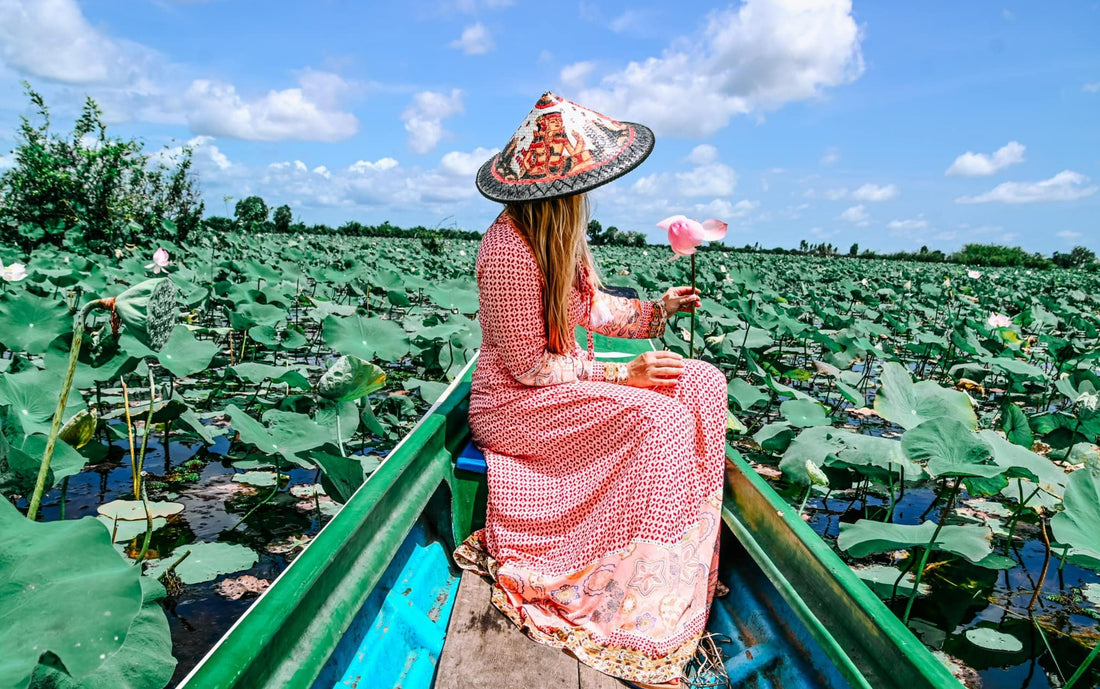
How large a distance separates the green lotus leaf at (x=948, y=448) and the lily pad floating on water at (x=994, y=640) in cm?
61

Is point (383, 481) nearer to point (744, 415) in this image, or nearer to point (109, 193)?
point (744, 415)

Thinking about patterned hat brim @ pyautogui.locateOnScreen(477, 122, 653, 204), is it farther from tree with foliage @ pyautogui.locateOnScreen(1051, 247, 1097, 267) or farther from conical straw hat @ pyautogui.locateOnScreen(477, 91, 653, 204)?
tree with foliage @ pyautogui.locateOnScreen(1051, 247, 1097, 267)

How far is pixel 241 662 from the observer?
727 millimetres

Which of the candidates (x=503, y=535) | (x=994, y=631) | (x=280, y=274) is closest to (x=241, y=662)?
(x=503, y=535)

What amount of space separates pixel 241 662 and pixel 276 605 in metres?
0.11

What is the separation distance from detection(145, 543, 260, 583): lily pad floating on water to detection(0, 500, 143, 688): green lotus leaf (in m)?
1.03

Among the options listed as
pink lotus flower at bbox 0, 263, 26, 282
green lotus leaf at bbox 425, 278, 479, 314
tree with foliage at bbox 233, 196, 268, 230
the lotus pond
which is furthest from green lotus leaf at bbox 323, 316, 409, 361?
tree with foliage at bbox 233, 196, 268, 230

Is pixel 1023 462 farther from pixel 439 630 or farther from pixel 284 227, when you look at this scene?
pixel 284 227

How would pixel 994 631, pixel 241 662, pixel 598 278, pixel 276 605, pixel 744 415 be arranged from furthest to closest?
pixel 744 415
pixel 598 278
pixel 994 631
pixel 276 605
pixel 241 662

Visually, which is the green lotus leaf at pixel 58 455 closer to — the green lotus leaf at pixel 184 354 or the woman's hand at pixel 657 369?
the green lotus leaf at pixel 184 354

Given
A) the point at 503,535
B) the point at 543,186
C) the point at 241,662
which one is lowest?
the point at 503,535

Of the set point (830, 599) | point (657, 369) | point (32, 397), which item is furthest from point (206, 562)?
Result: point (830, 599)

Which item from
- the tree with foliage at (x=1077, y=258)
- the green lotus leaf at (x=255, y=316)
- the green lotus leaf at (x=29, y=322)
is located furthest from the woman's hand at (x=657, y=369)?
the tree with foliage at (x=1077, y=258)

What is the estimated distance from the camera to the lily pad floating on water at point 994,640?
68.4 inches
